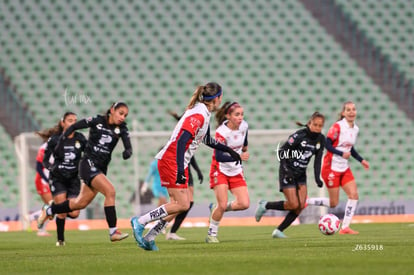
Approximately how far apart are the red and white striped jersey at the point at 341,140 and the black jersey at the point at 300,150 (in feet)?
4.49

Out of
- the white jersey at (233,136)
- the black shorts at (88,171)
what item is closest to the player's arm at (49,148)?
the black shorts at (88,171)

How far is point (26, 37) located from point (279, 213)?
35.9ft

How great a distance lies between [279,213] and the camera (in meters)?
21.5

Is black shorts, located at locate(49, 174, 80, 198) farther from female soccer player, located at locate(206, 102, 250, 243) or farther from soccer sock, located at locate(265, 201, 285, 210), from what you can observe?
soccer sock, located at locate(265, 201, 285, 210)

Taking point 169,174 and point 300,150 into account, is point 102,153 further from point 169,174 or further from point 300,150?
point 300,150

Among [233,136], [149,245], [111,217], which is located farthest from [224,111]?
[149,245]

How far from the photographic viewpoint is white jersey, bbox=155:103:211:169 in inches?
398

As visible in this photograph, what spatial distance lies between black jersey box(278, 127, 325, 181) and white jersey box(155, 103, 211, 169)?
3.63 m

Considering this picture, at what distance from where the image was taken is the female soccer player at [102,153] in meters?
12.2

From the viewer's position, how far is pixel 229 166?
13.0 m

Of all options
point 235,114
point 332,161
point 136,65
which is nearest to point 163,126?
point 136,65

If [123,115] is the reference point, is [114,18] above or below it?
above

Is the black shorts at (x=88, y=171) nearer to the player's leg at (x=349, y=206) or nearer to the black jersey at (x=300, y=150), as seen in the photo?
the black jersey at (x=300, y=150)

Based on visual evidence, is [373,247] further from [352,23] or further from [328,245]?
[352,23]
